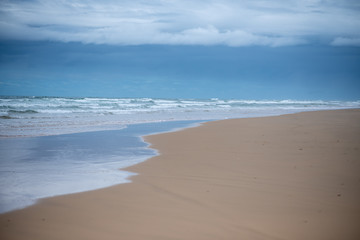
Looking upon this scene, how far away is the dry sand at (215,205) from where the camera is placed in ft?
11.8

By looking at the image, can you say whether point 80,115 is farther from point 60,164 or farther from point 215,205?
point 215,205

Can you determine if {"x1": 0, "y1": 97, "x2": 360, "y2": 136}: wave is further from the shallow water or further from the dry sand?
the dry sand

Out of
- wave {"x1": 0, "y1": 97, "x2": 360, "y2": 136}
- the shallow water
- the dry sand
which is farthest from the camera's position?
wave {"x1": 0, "y1": 97, "x2": 360, "y2": 136}

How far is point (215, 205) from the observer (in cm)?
439

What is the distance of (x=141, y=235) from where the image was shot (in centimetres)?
351

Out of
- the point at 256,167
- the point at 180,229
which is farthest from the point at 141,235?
the point at 256,167

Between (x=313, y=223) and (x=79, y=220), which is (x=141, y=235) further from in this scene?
(x=313, y=223)

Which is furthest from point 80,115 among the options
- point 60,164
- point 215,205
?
point 215,205

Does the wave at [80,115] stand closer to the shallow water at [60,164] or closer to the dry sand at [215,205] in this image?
the shallow water at [60,164]

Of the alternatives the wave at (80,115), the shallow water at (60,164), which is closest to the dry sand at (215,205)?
the shallow water at (60,164)

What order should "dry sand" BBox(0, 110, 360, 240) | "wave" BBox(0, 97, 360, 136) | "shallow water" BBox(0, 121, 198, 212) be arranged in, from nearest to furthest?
1. "dry sand" BBox(0, 110, 360, 240)
2. "shallow water" BBox(0, 121, 198, 212)
3. "wave" BBox(0, 97, 360, 136)

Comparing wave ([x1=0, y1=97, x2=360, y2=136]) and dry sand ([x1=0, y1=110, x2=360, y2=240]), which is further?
wave ([x1=0, y1=97, x2=360, y2=136])

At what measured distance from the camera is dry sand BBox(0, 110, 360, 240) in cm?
358

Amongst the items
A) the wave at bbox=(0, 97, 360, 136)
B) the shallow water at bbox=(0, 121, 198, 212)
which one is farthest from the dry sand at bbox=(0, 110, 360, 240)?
the wave at bbox=(0, 97, 360, 136)
